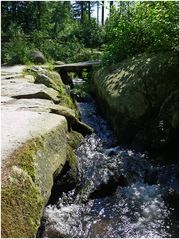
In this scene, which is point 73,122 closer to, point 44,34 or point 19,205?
point 19,205

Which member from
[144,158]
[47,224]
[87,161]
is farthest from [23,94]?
[47,224]

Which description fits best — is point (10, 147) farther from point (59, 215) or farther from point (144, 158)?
point (144, 158)

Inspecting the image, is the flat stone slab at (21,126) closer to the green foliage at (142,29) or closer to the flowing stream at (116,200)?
the flowing stream at (116,200)

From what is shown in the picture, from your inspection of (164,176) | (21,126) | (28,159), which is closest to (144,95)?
(164,176)

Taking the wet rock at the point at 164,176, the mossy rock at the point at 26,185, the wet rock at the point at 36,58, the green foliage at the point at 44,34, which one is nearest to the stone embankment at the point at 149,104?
the wet rock at the point at 164,176

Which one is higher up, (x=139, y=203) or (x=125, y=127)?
(x=125, y=127)

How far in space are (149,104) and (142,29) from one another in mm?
2644

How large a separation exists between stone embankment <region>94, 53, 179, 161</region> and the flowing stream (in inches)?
17.3

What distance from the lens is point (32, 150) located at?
340cm

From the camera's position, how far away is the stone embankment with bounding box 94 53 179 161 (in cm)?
623

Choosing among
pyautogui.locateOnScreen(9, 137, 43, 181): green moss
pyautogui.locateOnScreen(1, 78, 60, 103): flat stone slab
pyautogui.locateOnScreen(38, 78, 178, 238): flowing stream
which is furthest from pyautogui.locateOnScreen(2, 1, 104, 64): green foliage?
pyautogui.locateOnScreen(9, 137, 43, 181): green moss

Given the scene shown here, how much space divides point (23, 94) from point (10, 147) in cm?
325

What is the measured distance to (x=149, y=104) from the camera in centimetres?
676

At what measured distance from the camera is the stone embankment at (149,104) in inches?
245
